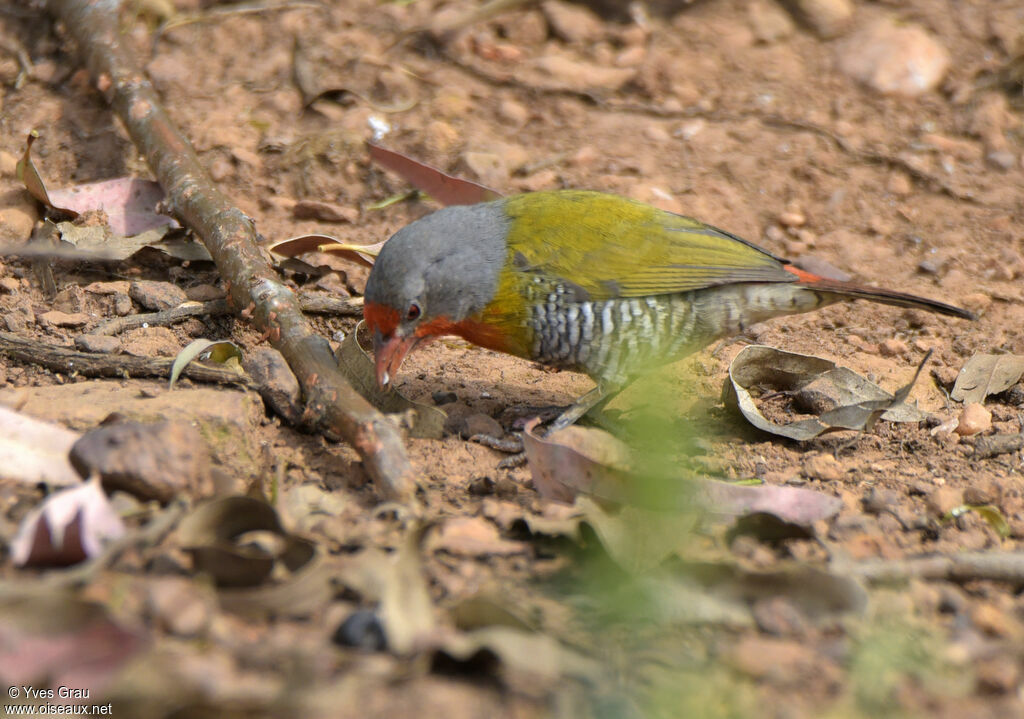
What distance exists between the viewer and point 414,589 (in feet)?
8.59

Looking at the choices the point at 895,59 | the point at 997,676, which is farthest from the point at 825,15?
the point at 997,676

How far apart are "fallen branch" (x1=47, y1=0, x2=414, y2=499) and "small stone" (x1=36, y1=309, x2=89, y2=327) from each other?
650 mm

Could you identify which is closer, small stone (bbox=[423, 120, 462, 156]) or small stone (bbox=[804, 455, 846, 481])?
small stone (bbox=[804, 455, 846, 481])

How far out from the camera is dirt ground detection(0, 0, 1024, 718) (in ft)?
7.78

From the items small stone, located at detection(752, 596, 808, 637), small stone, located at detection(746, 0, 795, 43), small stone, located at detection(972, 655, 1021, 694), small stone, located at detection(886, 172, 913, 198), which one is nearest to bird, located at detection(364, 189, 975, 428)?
small stone, located at detection(886, 172, 913, 198)

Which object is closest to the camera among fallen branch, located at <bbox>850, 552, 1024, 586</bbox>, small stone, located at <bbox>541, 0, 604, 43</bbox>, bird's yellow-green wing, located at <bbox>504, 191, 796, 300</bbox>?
fallen branch, located at <bbox>850, 552, 1024, 586</bbox>

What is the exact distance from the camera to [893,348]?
5238 mm

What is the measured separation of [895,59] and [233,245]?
4.78 meters

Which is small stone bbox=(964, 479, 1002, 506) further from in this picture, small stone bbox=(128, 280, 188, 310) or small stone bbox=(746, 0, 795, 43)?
small stone bbox=(746, 0, 795, 43)

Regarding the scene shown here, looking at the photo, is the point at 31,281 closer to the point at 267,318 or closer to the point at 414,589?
the point at 267,318

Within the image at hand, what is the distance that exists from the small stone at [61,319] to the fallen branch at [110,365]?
1.39 feet

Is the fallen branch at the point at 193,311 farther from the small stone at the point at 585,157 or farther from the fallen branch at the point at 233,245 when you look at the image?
the small stone at the point at 585,157

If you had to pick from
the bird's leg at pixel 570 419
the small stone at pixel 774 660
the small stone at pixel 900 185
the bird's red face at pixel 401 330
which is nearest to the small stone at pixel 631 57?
the small stone at pixel 900 185

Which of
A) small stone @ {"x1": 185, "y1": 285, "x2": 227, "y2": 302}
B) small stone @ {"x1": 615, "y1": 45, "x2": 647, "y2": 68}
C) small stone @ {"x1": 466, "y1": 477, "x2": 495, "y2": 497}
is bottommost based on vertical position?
small stone @ {"x1": 466, "y1": 477, "x2": 495, "y2": 497}
